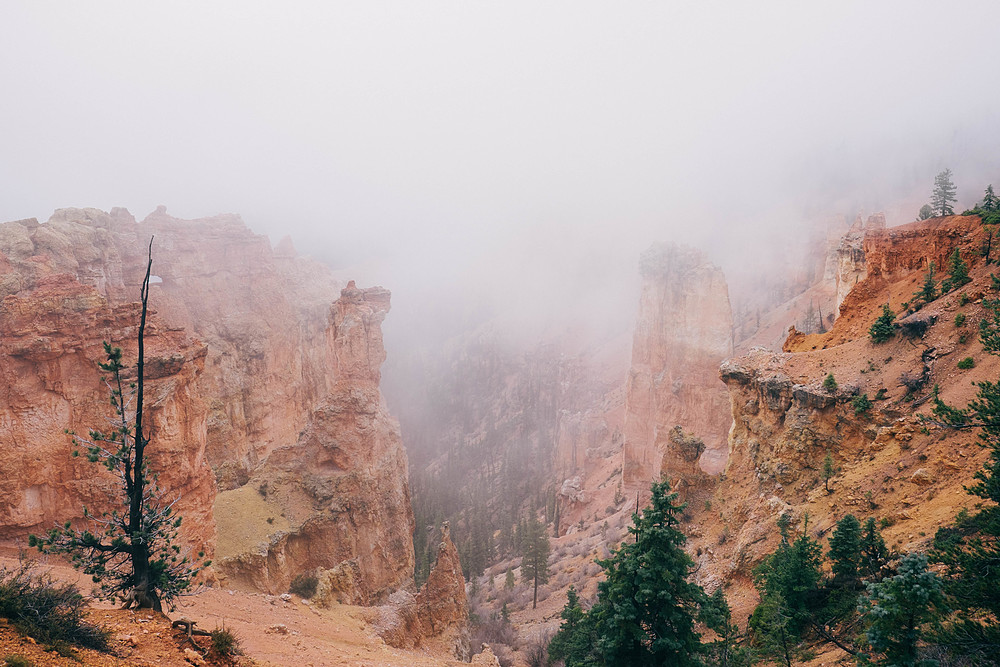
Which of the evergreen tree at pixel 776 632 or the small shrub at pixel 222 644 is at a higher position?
the small shrub at pixel 222 644

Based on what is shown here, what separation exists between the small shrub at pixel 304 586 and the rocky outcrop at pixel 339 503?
37cm

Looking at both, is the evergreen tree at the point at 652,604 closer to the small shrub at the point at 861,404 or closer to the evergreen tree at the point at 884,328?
the small shrub at the point at 861,404

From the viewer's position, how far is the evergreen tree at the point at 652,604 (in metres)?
10.6

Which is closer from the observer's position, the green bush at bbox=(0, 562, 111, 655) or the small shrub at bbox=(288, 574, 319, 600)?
the green bush at bbox=(0, 562, 111, 655)

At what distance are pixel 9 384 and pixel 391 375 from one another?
111m

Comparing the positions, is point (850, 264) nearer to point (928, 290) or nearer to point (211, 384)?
point (928, 290)

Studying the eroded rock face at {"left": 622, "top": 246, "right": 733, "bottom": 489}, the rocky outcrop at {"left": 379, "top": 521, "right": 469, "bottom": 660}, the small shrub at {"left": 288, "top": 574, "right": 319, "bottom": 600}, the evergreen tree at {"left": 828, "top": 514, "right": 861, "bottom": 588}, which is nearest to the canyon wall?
the small shrub at {"left": 288, "top": 574, "right": 319, "bottom": 600}

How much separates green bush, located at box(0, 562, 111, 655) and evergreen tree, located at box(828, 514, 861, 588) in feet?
48.8

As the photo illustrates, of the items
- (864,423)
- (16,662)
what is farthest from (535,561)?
(16,662)

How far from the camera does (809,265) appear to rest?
7700 cm

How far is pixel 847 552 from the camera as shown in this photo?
12406 millimetres

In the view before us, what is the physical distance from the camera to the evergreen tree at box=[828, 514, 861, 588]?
12.3 m

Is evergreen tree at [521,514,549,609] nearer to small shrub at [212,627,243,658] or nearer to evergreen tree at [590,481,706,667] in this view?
evergreen tree at [590,481,706,667]

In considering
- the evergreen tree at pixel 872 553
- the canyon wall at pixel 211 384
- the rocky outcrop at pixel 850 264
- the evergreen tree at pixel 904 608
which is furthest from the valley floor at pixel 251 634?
the rocky outcrop at pixel 850 264
